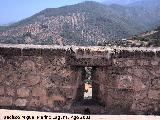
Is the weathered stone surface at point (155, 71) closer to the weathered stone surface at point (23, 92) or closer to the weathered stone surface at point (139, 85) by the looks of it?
the weathered stone surface at point (139, 85)

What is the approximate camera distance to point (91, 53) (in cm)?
556

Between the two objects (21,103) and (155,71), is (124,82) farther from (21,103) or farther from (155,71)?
(21,103)

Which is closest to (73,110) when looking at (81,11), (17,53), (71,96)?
(71,96)

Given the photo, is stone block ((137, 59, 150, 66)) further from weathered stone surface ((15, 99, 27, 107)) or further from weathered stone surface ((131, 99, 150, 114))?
weathered stone surface ((15, 99, 27, 107))

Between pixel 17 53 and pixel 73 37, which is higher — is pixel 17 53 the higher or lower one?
the higher one

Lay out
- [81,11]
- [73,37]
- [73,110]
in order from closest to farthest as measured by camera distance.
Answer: [73,110], [73,37], [81,11]

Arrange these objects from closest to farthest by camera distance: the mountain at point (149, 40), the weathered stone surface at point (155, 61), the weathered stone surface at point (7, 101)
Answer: the weathered stone surface at point (155, 61) → the weathered stone surface at point (7, 101) → the mountain at point (149, 40)

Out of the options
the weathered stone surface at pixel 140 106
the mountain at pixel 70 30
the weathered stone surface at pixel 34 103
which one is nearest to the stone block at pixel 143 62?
the weathered stone surface at pixel 140 106

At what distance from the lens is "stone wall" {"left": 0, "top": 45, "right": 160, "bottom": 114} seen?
18.2 feet

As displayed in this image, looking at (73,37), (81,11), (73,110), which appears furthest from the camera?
(81,11)

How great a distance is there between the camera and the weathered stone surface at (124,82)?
555cm

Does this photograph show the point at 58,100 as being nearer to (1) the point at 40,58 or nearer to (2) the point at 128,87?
(1) the point at 40,58

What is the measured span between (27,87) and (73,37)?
89090 mm

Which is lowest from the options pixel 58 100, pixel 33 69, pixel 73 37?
pixel 73 37
